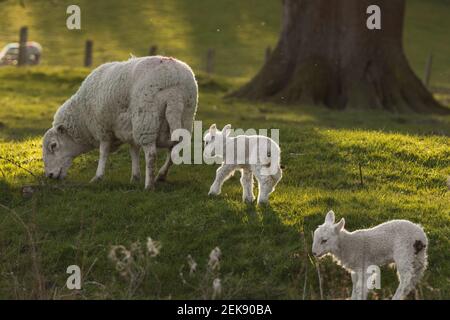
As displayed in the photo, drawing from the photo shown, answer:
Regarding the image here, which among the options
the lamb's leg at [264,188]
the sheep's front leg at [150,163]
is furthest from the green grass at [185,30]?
the lamb's leg at [264,188]

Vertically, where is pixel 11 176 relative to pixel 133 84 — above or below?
below

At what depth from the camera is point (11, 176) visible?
12320 mm

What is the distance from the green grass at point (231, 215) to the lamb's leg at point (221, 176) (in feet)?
0.33

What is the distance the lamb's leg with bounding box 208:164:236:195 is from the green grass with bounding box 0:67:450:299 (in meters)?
0.10

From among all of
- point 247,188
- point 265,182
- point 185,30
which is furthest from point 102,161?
point 185,30

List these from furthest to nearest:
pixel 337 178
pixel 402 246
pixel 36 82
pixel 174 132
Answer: pixel 36 82 → pixel 337 178 → pixel 174 132 → pixel 402 246

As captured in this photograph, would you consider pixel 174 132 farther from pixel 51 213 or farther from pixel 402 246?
pixel 402 246

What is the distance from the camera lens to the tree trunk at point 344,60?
2038 centimetres

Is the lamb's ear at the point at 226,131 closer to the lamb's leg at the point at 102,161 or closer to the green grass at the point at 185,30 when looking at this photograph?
the lamb's leg at the point at 102,161

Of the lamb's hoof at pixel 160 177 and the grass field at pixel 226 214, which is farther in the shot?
the lamb's hoof at pixel 160 177

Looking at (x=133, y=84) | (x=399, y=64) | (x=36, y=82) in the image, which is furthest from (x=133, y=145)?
(x=36, y=82)

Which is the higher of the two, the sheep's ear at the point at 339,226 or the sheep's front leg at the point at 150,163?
the sheep's ear at the point at 339,226

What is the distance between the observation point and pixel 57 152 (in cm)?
1253
